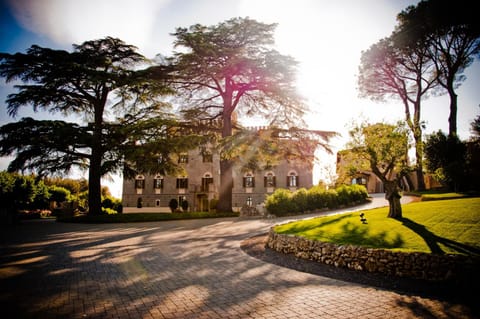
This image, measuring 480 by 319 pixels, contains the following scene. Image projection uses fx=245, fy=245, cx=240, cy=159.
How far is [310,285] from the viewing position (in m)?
5.22

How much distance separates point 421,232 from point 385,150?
423cm

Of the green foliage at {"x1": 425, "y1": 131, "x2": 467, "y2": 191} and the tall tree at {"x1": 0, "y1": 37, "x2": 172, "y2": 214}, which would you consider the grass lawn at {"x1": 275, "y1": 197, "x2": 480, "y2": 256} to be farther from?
the tall tree at {"x1": 0, "y1": 37, "x2": 172, "y2": 214}

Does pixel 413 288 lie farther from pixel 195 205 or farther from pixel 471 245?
pixel 195 205

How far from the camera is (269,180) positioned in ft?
108

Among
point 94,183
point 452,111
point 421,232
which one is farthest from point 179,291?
point 452,111

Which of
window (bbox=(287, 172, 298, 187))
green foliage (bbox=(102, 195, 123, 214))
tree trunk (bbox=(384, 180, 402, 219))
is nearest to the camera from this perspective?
tree trunk (bbox=(384, 180, 402, 219))

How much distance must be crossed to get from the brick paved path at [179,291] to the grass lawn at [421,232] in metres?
2.01

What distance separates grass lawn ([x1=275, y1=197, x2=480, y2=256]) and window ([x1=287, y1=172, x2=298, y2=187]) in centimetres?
2237

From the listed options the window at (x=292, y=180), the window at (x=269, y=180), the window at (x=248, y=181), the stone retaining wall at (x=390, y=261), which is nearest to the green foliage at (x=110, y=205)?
the window at (x=248, y=181)

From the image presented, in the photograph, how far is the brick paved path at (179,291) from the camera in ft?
12.8

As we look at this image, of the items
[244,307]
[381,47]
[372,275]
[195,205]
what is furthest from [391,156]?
[195,205]

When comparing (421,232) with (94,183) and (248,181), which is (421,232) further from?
(248,181)

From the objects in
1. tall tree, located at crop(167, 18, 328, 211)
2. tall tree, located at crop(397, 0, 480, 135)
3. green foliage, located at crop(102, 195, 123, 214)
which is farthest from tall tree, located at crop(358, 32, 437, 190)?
green foliage, located at crop(102, 195, 123, 214)

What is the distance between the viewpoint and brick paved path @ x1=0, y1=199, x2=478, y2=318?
3.89 m
